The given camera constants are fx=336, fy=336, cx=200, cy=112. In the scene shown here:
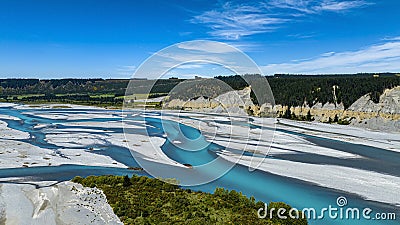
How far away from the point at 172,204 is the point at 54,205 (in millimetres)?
5640

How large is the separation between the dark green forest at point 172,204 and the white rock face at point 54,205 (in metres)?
0.64

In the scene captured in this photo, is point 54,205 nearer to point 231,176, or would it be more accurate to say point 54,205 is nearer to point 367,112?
point 231,176

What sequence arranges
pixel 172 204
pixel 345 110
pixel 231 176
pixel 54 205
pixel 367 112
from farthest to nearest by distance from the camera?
pixel 345 110 → pixel 367 112 → pixel 231 176 → pixel 172 204 → pixel 54 205

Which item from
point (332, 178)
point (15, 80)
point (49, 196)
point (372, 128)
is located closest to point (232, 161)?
point (332, 178)

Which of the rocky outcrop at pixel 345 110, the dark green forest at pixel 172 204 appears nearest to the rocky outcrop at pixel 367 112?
the rocky outcrop at pixel 345 110

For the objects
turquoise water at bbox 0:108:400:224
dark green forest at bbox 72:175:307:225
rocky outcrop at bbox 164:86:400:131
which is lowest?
turquoise water at bbox 0:108:400:224

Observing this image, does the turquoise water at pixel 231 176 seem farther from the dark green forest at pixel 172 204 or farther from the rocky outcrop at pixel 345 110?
the rocky outcrop at pixel 345 110

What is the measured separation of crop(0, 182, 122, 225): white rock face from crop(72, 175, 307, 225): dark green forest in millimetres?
643

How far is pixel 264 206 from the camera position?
55.6 ft

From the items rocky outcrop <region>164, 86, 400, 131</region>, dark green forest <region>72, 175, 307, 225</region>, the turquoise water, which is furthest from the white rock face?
rocky outcrop <region>164, 86, 400, 131</region>

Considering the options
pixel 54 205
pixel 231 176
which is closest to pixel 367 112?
pixel 231 176

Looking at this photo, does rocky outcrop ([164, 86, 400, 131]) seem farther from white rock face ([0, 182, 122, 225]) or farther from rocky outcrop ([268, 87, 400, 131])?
white rock face ([0, 182, 122, 225])

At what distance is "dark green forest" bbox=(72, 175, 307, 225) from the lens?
1498 centimetres

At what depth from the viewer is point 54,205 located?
634 inches
